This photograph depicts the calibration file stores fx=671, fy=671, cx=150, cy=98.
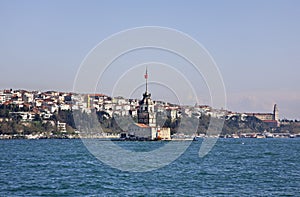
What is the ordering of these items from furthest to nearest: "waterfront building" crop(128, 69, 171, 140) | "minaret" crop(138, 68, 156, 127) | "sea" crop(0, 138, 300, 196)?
"minaret" crop(138, 68, 156, 127)
"waterfront building" crop(128, 69, 171, 140)
"sea" crop(0, 138, 300, 196)

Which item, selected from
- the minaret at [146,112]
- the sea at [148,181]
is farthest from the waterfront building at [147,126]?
the sea at [148,181]

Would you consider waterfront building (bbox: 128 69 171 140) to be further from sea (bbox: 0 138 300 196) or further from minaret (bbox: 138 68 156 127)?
sea (bbox: 0 138 300 196)

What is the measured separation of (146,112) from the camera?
137 m

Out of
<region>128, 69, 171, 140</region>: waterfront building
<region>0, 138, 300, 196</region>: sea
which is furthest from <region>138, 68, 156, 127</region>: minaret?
<region>0, 138, 300, 196</region>: sea

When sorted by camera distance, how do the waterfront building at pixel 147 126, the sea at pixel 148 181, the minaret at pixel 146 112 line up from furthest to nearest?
the minaret at pixel 146 112 < the waterfront building at pixel 147 126 < the sea at pixel 148 181

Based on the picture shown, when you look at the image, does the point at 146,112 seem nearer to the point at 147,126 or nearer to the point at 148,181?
the point at 147,126

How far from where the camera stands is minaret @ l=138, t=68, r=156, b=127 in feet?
445

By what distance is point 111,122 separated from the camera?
18162 cm

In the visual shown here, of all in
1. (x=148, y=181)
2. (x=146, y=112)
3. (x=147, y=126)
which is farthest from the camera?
(x=146, y=112)

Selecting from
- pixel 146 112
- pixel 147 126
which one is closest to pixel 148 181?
pixel 147 126

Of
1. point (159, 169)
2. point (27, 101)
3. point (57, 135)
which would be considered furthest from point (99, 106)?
point (159, 169)

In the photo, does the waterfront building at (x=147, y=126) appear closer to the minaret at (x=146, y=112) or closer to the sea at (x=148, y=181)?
the minaret at (x=146, y=112)

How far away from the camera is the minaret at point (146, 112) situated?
445 ft

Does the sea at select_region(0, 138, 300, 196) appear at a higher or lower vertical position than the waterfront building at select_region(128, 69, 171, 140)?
lower
